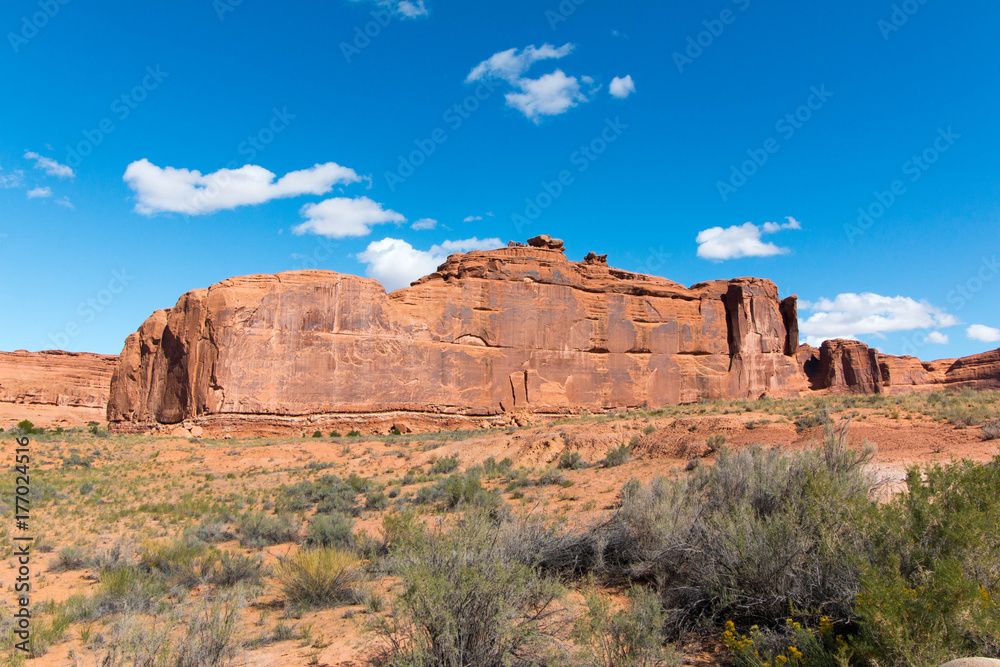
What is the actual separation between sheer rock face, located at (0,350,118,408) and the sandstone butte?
29.6 m

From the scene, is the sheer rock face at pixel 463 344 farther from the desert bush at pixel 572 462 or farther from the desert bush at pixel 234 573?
the desert bush at pixel 234 573

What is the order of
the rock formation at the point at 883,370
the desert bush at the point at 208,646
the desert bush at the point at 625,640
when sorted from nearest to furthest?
the desert bush at the point at 625,640 < the desert bush at the point at 208,646 < the rock formation at the point at 883,370

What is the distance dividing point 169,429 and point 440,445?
56.2 ft

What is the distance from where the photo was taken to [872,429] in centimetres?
1212

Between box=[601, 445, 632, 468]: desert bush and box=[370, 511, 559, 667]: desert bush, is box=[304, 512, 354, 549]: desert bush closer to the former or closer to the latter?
box=[370, 511, 559, 667]: desert bush

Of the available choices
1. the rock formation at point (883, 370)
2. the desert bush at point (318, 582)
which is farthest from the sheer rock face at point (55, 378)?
the rock formation at point (883, 370)

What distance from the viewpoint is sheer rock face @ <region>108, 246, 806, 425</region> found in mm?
29656

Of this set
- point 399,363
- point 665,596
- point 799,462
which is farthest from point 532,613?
point 399,363

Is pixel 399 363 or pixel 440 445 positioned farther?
pixel 399 363

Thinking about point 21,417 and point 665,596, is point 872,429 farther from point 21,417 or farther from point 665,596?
point 21,417

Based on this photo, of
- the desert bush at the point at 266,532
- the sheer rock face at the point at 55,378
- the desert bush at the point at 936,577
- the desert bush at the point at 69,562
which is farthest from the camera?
the sheer rock face at the point at 55,378

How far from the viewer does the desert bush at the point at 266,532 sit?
9312mm

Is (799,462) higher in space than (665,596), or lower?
higher

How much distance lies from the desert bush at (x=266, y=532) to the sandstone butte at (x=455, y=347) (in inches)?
802
